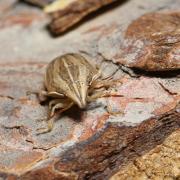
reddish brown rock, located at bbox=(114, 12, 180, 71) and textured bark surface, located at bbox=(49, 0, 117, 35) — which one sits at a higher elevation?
reddish brown rock, located at bbox=(114, 12, 180, 71)

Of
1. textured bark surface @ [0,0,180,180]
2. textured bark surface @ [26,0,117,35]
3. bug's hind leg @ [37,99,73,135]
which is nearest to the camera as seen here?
textured bark surface @ [0,0,180,180]

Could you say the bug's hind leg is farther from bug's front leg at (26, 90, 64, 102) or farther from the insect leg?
the insect leg

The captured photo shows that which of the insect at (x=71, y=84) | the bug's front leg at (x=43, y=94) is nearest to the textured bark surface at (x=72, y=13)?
the insect at (x=71, y=84)

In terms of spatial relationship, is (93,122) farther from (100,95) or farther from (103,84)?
(103,84)

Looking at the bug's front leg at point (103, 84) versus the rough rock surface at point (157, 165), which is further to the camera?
the bug's front leg at point (103, 84)

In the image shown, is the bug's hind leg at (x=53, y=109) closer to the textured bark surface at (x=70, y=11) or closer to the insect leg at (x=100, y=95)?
the insect leg at (x=100, y=95)

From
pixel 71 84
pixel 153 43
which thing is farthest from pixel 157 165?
pixel 153 43

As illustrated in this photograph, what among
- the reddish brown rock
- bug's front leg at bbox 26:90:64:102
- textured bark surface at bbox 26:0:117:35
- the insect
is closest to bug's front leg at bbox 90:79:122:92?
the insect
